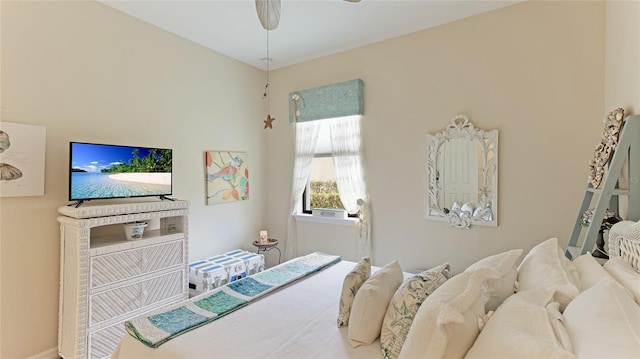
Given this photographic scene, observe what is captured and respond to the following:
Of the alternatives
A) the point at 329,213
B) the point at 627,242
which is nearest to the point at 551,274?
the point at 627,242

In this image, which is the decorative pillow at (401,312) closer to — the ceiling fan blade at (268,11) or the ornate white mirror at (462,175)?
the ornate white mirror at (462,175)

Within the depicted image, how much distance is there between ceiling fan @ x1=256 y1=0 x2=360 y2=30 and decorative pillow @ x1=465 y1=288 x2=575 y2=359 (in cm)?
203

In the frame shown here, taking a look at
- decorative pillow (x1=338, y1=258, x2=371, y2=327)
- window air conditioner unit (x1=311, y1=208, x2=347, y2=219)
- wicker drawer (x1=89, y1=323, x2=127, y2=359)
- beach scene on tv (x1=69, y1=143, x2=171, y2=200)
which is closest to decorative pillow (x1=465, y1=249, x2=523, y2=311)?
decorative pillow (x1=338, y1=258, x2=371, y2=327)

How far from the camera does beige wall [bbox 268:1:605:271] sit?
229 cm

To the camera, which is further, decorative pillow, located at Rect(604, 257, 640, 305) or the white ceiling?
the white ceiling

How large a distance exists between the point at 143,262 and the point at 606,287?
9.07ft

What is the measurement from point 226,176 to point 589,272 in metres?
3.23

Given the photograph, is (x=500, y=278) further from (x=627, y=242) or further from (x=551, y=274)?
(x=627, y=242)

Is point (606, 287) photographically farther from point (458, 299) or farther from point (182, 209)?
point (182, 209)

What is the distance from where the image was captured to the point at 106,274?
2168mm

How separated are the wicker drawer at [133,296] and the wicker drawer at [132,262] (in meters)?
0.08

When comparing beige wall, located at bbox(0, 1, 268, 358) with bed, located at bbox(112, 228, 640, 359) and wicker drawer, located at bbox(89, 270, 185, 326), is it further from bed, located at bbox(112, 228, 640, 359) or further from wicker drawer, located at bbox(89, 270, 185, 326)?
bed, located at bbox(112, 228, 640, 359)

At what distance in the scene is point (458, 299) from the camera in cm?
104

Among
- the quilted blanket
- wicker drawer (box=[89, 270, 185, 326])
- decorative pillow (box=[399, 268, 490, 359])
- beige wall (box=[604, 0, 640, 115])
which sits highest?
beige wall (box=[604, 0, 640, 115])
